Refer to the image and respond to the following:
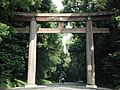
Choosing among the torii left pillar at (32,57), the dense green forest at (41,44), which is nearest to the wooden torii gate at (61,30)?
the torii left pillar at (32,57)

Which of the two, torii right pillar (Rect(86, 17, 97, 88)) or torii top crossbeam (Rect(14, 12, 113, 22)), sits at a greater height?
torii top crossbeam (Rect(14, 12, 113, 22))

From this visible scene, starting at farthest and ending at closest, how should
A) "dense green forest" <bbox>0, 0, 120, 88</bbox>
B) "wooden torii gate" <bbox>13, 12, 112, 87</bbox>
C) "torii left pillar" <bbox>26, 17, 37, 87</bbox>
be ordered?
"wooden torii gate" <bbox>13, 12, 112, 87</bbox>
"torii left pillar" <bbox>26, 17, 37, 87</bbox>
"dense green forest" <bbox>0, 0, 120, 88</bbox>

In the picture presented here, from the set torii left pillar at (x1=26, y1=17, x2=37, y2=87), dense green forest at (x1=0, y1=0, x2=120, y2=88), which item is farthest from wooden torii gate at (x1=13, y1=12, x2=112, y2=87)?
dense green forest at (x1=0, y1=0, x2=120, y2=88)

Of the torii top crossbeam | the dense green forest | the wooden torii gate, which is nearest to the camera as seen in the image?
the dense green forest

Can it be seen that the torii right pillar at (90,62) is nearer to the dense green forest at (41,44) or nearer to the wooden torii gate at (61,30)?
the wooden torii gate at (61,30)

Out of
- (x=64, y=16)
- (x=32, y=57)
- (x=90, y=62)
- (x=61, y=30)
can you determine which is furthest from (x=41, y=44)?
(x=90, y=62)

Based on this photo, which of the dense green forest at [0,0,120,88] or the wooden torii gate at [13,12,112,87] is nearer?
the dense green forest at [0,0,120,88]

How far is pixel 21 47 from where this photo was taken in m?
27.8

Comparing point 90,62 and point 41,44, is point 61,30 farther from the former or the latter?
point 41,44

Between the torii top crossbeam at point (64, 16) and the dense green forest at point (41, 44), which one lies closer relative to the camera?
the dense green forest at point (41, 44)

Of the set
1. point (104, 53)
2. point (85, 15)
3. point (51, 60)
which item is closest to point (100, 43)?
point (104, 53)

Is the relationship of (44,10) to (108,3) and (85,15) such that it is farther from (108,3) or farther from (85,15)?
(108,3)

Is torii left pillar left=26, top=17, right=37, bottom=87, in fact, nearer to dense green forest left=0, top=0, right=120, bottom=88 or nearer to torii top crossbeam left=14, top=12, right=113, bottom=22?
torii top crossbeam left=14, top=12, right=113, bottom=22

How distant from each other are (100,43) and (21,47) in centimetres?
826
